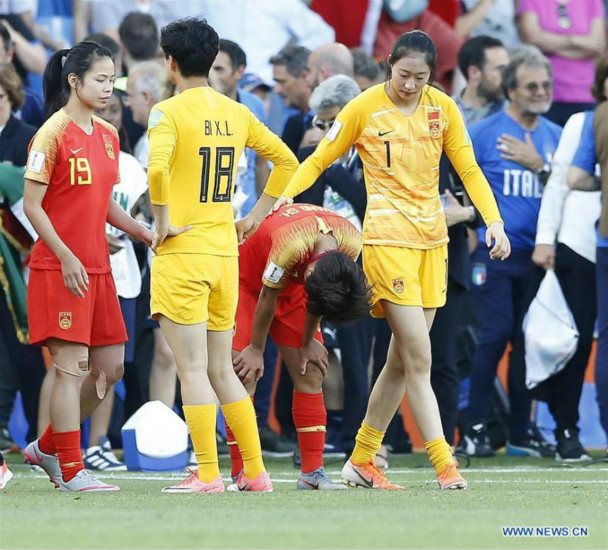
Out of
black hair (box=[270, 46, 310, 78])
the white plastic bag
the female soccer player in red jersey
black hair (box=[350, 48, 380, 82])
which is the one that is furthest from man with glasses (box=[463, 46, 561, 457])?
the female soccer player in red jersey

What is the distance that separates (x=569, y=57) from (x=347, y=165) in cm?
400

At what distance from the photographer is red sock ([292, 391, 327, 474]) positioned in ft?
22.9

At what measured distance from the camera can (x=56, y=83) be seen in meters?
7.04

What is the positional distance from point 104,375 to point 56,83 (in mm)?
1397

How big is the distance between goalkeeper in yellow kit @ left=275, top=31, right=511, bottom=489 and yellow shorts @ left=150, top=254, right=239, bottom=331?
0.53 metres

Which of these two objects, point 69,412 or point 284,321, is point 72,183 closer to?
point 69,412

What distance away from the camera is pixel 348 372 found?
892 cm

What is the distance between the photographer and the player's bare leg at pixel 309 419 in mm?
6973

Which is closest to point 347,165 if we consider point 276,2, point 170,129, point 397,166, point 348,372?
point 348,372

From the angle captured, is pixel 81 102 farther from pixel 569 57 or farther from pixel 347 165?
pixel 569 57

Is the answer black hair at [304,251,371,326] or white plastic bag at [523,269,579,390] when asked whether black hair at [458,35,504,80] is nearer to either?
white plastic bag at [523,269,579,390]

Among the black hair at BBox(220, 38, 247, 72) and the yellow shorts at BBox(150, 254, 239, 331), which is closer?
the yellow shorts at BBox(150, 254, 239, 331)

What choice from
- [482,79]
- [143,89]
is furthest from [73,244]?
[482,79]

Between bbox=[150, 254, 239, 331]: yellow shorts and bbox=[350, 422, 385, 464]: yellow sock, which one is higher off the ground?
bbox=[150, 254, 239, 331]: yellow shorts
